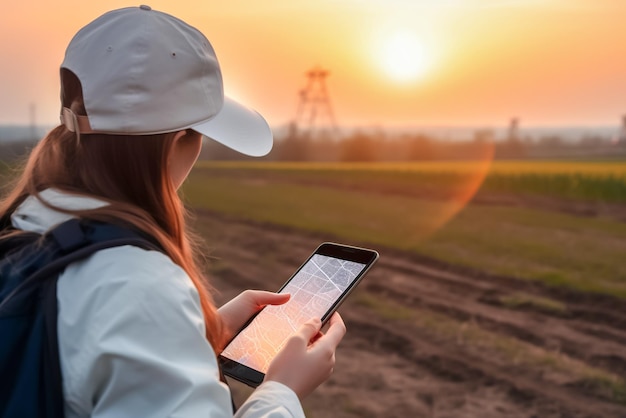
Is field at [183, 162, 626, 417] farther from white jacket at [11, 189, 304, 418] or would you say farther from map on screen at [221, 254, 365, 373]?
white jacket at [11, 189, 304, 418]

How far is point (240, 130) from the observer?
1480 millimetres

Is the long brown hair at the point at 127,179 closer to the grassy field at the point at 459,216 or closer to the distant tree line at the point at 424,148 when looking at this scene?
the grassy field at the point at 459,216

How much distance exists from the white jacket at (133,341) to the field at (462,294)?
8.37ft

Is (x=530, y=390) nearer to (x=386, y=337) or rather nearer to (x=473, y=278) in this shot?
(x=386, y=337)

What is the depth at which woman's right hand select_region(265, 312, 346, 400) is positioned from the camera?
1.35 m

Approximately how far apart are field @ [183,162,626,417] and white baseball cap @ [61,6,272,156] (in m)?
2.37

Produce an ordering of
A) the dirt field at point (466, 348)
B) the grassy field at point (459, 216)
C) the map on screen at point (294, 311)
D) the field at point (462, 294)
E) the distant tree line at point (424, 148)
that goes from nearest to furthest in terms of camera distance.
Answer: the map on screen at point (294, 311) → the dirt field at point (466, 348) → the field at point (462, 294) → the grassy field at point (459, 216) → the distant tree line at point (424, 148)

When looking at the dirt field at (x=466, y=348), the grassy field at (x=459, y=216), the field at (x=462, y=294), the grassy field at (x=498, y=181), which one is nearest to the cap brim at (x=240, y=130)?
Result: the field at (x=462, y=294)

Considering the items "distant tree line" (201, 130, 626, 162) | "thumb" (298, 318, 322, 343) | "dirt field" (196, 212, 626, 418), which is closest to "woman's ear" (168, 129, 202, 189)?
"thumb" (298, 318, 322, 343)

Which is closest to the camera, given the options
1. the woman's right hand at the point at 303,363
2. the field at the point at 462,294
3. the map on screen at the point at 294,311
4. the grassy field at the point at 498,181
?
the woman's right hand at the point at 303,363

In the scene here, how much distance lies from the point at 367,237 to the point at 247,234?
1904 millimetres

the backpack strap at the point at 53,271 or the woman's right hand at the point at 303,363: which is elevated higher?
the backpack strap at the point at 53,271

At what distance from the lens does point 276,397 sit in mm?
1288

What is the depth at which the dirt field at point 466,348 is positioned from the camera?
4441mm
